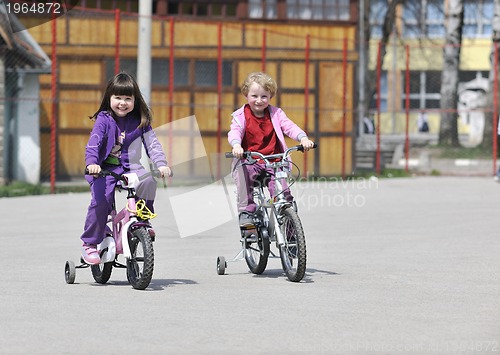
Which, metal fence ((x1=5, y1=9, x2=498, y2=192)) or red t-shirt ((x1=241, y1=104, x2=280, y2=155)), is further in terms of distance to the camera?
metal fence ((x1=5, y1=9, x2=498, y2=192))

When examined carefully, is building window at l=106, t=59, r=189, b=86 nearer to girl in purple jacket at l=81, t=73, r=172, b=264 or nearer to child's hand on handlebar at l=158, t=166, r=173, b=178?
girl in purple jacket at l=81, t=73, r=172, b=264

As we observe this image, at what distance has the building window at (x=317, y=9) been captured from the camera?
99.4ft

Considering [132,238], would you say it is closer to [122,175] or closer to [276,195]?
[122,175]

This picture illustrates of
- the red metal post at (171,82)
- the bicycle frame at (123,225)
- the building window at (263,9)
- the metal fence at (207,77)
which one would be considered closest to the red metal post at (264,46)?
the metal fence at (207,77)

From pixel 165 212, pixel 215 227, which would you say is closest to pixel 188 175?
pixel 165 212

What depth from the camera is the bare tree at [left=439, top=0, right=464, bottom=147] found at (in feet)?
135

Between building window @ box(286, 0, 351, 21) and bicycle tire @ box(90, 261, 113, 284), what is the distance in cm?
2059

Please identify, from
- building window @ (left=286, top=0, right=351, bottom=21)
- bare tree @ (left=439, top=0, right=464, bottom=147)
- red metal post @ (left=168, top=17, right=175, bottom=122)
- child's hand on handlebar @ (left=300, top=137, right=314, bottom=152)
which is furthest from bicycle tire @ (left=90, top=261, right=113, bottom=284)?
bare tree @ (left=439, top=0, right=464, bottom=147)

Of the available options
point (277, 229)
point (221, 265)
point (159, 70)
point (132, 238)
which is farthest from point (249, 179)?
point (159, 70)

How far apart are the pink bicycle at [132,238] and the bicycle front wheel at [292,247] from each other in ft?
3.49

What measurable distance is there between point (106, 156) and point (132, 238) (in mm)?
602

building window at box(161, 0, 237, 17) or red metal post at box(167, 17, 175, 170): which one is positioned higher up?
building window at box(161, 0, 237, 17)

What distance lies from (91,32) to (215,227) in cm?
1190

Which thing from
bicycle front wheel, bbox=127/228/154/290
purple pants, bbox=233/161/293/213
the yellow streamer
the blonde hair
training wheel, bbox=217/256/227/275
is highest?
the blonde hair
